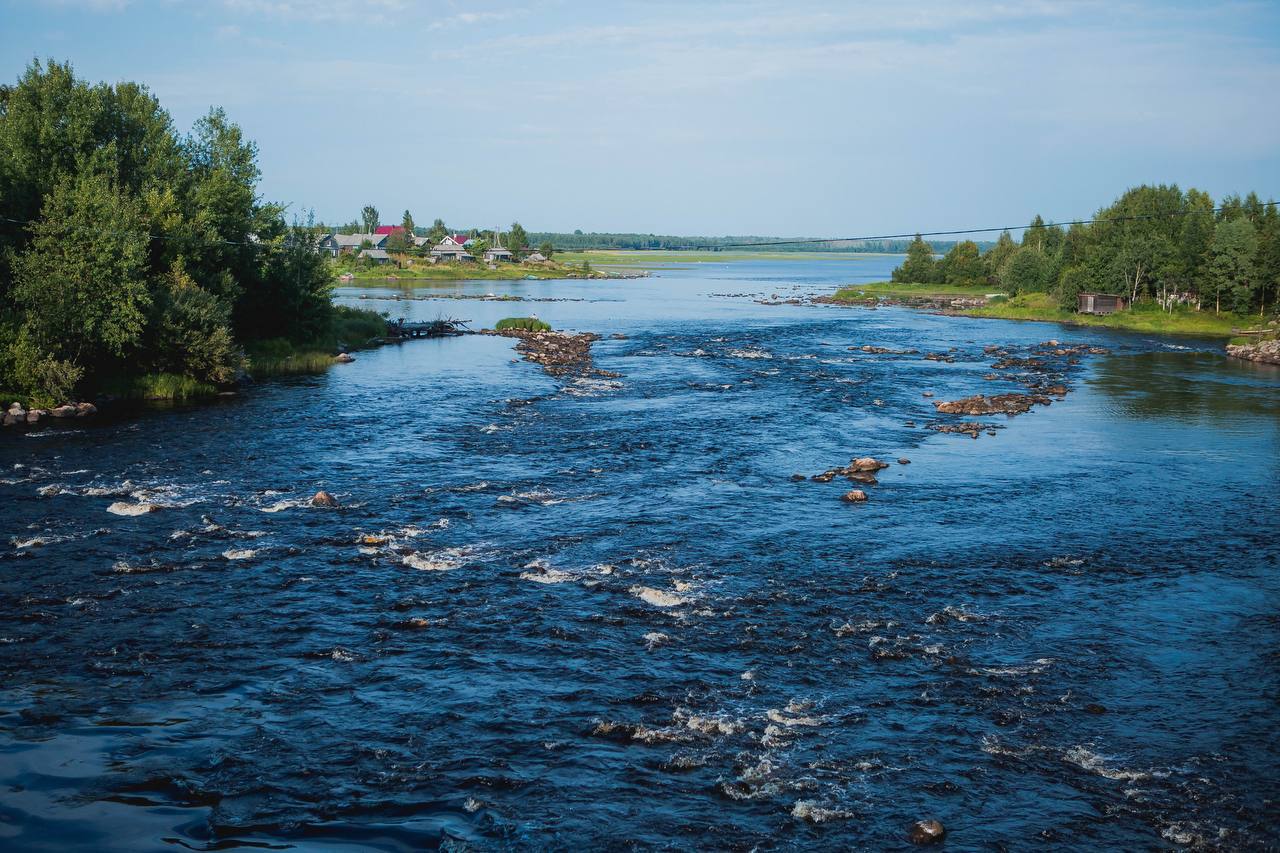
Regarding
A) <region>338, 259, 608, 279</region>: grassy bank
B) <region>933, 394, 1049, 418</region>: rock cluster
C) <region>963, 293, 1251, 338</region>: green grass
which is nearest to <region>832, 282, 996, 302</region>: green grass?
<region>963, 293, 1251, 338</region>: green grass

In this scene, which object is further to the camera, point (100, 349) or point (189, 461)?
point (100, 349)

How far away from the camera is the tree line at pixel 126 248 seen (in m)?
42.0

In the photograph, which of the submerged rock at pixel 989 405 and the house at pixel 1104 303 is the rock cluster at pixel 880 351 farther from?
the house at pixel 1104 303

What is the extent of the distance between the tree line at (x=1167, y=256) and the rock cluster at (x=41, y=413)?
250 feet

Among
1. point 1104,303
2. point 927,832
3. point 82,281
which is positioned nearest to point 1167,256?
point 1104,303

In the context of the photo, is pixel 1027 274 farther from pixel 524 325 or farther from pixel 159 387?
pixel 159 387

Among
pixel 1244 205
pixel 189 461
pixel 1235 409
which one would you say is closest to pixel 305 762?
pixel 189 461

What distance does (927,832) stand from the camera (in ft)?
45.0

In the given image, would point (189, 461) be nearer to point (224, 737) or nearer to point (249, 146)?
point (224, 737)

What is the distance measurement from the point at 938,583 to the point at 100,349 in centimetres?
3990

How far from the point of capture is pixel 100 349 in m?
45.1

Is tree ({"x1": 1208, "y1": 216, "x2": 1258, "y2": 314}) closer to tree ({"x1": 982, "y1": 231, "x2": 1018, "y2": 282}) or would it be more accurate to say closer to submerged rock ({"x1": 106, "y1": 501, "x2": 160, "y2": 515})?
tree ({"x1": 982, "y1": 231, "x2": 1018, "y2": 282})

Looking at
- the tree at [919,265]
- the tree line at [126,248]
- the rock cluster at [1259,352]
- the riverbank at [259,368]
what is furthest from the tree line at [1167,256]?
the tree line at [126,248]

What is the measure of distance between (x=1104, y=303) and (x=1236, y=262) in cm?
1462
